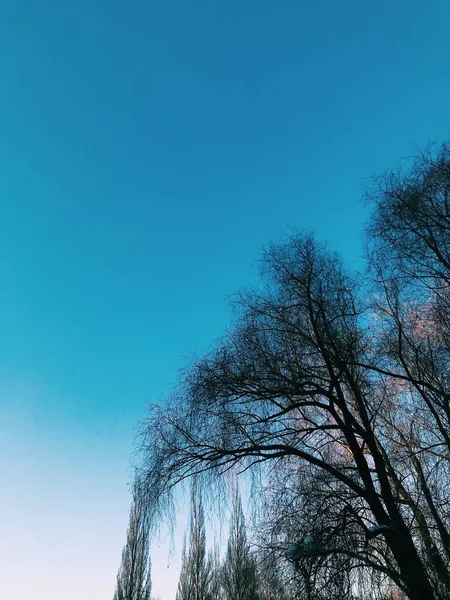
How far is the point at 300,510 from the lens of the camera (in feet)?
17.9

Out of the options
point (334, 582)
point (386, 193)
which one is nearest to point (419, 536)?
point (334, 582)

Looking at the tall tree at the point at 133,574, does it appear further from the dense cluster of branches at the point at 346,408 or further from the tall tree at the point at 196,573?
the dense cluster of branches at the point at 346,408

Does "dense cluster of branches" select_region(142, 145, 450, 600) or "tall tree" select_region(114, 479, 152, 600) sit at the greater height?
"tall tree" select_region(114, 479, 152, 600)

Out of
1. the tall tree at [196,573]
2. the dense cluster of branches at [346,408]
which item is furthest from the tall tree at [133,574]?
the dense cluster of branches at [346,408]

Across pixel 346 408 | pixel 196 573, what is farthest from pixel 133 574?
pixel 346 408

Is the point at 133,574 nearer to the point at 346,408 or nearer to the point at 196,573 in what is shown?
the point at 196,573

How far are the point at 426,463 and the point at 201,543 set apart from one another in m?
25.5

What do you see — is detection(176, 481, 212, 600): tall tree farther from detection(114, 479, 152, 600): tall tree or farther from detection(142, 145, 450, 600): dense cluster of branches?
detection(142, 145, 450, 600): dense cluster of branches

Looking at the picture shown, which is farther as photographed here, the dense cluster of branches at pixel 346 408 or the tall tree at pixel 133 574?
the tall tree at pixel 133 574

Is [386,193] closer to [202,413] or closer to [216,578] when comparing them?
[202,413]

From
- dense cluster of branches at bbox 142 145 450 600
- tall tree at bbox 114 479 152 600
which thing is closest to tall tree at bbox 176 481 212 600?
tall tree at bbox 114 479 152 600

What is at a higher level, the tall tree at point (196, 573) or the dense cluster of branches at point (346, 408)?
the tall tree at point (196, 573)

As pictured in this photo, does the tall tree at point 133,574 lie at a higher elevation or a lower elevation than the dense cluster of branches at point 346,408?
higher

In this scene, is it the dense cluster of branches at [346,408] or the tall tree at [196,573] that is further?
the tall tree at [196,573]
